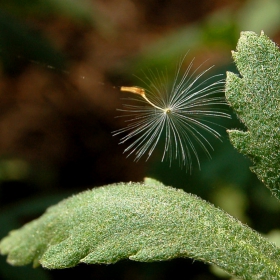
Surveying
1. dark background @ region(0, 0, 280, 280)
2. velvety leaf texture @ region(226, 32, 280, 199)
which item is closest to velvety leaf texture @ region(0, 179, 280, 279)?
velvety leaf texture @ region(226, 32, 280, 199)

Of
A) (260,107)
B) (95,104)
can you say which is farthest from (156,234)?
(95,104)

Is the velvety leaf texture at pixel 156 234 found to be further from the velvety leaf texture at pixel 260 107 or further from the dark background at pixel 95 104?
the dark background at pixel 95 104

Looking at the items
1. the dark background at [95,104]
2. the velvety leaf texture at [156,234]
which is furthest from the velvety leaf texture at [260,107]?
the dark background at [95,104]

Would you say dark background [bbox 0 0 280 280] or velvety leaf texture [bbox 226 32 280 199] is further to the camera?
dark background [bbox 0 0 280 280]

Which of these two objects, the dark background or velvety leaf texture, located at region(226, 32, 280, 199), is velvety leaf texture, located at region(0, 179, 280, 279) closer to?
velvety leaf texture, located at region(226, 32, 280, 199)

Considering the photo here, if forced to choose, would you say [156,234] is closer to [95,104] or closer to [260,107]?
[260,107]

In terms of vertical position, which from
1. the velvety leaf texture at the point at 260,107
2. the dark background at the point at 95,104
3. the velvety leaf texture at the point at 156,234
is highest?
the dark background at the point at 95,104

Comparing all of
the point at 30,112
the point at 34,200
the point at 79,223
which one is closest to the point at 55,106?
the point at 30,112
